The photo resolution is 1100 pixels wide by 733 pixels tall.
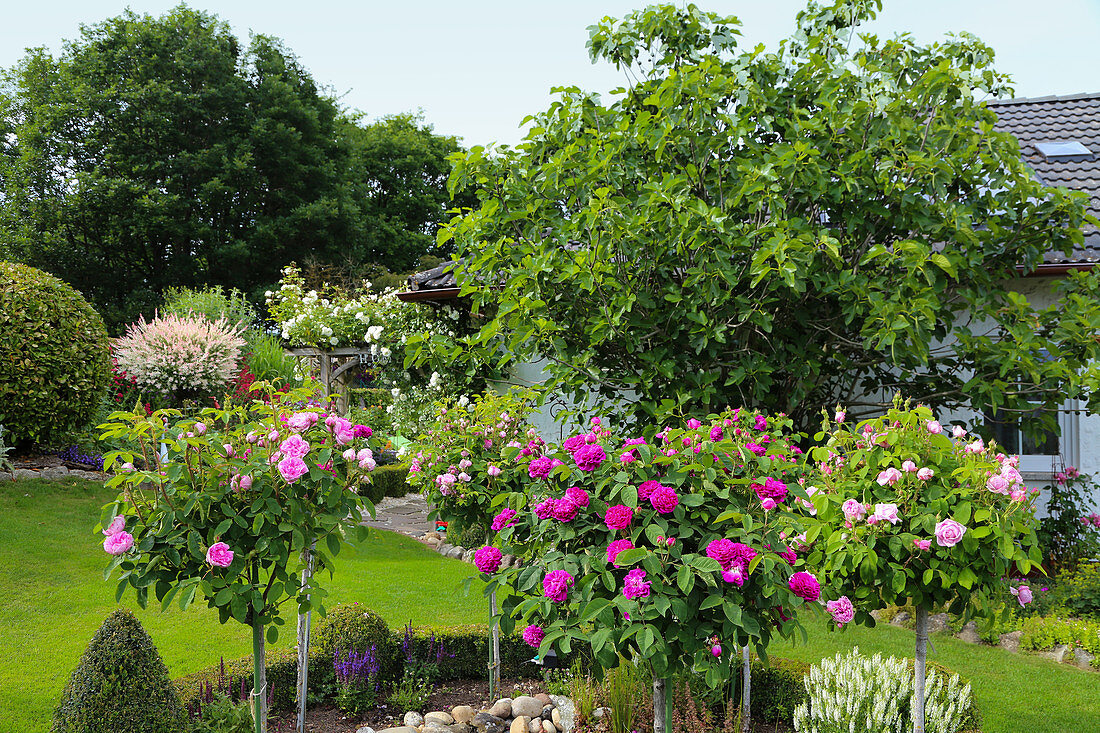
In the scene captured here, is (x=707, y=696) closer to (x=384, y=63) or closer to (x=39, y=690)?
(x=39, y=690)

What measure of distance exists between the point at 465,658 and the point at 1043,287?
6.20 metres

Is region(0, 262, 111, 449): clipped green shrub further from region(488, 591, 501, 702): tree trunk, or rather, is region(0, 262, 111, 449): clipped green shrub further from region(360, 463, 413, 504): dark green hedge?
region(488, 591, 501, 702): tree trunk

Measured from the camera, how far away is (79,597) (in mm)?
5816

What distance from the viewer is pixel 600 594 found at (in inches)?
85.2

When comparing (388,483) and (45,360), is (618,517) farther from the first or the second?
(388,483)

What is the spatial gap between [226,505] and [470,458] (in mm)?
1626

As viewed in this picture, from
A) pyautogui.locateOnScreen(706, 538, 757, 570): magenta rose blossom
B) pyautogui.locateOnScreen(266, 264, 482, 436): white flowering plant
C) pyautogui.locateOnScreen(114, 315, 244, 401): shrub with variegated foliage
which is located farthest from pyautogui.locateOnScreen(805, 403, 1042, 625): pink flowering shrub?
pyautogui.locateOnScreen(114, 315, 244, 401): shrub with variegated foliage

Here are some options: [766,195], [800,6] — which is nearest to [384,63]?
[800,6]

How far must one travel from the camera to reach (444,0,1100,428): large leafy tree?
415cm

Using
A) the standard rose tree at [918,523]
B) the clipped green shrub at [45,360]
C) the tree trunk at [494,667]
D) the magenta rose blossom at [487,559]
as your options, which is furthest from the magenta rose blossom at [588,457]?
the clipped green shrub at [45,360]

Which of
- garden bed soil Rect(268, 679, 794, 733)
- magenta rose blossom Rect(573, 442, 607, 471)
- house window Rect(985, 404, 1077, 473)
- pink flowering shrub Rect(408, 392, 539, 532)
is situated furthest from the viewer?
house window Rect(985, 404, 1077, 473)

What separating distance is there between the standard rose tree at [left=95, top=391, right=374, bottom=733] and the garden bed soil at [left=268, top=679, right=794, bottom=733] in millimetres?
1120

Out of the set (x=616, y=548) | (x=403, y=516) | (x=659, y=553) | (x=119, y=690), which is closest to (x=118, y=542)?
(x=119, y=690)

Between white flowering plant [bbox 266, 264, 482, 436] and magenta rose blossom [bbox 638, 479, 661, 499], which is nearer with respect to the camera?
magenta rose blossom [bbox 638, 479, 661, 499]
